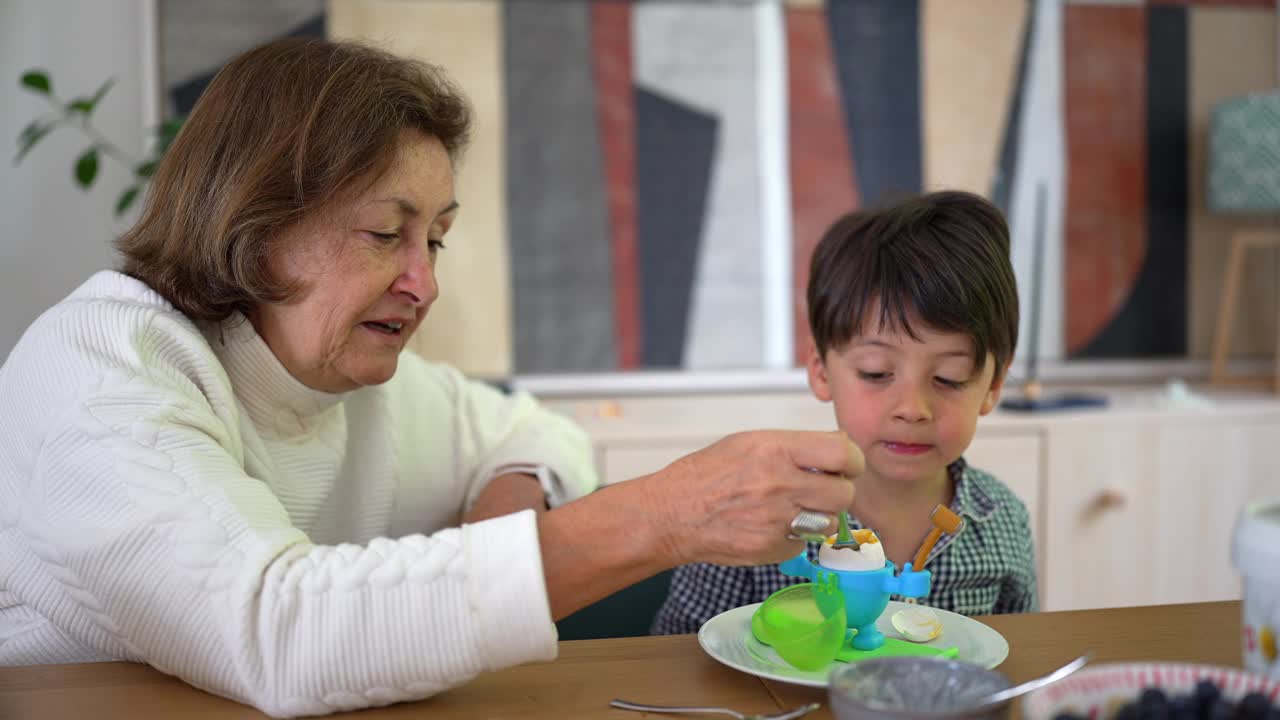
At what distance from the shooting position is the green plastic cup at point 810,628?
34.3 inches

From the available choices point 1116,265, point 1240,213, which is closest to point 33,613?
point 1116,265

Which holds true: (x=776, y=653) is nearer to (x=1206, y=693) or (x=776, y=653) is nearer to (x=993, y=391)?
(x=1206, y=693)

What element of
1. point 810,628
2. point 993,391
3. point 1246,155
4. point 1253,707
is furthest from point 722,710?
point 1246,155

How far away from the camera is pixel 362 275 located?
1124 millimetres

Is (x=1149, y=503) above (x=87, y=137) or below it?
below

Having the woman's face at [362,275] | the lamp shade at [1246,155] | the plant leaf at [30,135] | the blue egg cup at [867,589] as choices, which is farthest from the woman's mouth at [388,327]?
the lamp shade at [1246,155]

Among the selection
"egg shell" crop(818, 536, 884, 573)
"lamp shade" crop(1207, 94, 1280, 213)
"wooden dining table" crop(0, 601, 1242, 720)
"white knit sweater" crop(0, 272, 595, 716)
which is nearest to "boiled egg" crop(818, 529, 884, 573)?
"egg shell" crop(818, 536, 884, 573)

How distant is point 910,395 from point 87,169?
1.95 metres

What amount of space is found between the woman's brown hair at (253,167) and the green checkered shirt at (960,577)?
23.8 inches

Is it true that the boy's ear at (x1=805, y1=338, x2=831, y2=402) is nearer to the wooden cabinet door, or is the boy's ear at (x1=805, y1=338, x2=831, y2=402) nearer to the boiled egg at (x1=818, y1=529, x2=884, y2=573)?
the boiled egg at (x1=818, y1=529, x2=884, y2=573)

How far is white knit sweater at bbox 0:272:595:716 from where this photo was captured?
31.1 inches

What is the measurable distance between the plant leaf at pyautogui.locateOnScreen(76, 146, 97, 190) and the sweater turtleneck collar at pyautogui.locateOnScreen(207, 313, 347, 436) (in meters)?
1.53

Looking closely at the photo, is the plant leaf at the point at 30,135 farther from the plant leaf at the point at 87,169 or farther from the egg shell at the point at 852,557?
the egg shell at the point at 852,557

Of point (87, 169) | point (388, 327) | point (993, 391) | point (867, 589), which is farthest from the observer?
point (87, 169)
